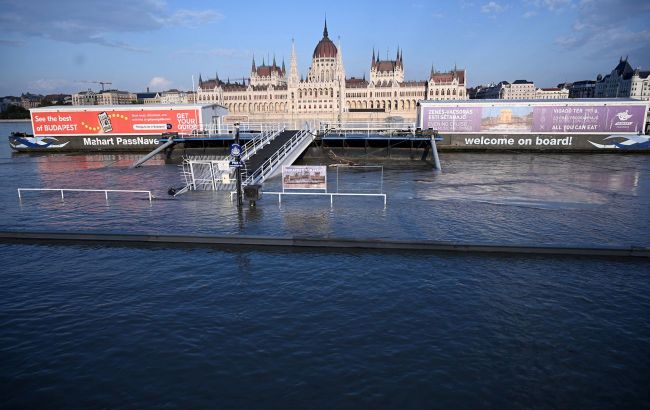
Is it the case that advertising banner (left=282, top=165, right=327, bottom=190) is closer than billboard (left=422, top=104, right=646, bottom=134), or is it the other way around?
advertising banner (left=282, top=165, right=327, bottom=190)

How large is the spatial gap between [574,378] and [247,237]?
471 inches

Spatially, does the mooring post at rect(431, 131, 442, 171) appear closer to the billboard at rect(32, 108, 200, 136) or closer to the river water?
the river water

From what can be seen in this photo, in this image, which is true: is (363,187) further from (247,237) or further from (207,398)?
(207,398)

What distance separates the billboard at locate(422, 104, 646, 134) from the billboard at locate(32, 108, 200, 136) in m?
28.9

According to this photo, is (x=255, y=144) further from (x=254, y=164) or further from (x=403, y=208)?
(x=403, y=208)

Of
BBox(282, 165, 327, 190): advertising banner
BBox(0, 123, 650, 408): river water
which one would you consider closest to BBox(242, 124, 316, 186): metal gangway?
BBox(282, 165, 327, 190): advertising banner

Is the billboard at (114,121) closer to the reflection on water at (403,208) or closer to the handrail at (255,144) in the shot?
the handrail at (255,144)

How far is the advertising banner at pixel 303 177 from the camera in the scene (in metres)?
24.0

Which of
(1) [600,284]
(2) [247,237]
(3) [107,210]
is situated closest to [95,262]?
(2) [247,237]

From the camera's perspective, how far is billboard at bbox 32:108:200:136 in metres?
52.4

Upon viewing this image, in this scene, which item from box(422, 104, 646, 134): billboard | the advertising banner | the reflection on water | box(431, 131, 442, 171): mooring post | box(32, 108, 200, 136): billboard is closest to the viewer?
the reflection on water

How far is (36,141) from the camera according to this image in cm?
5650

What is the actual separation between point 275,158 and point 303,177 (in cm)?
1023

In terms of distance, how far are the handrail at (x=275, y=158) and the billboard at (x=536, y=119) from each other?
633 inches
